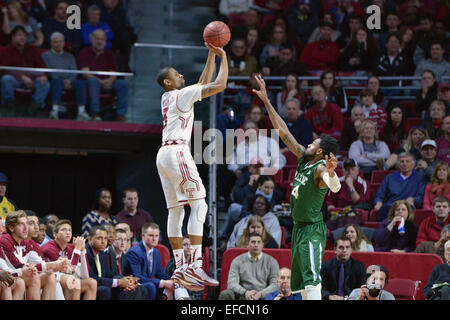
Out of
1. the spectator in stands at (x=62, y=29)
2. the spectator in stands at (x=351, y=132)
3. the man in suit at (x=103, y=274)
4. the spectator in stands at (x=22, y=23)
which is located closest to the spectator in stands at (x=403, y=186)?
the spectator in stands at (x=351, y=132)

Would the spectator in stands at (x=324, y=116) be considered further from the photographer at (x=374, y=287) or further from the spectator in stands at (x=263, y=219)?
the photographer at (x=374, y=287)

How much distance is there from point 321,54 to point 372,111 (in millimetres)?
1939

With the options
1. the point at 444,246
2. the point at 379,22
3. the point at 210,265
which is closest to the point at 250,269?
the point at 210,265

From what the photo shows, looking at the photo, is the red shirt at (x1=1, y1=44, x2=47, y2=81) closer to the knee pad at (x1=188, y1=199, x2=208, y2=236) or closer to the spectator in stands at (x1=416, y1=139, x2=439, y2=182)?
the spectator in stands at (x1=416, y1=139, x2=439, y2=182)

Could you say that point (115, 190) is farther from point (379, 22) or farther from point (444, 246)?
point (444, 246)

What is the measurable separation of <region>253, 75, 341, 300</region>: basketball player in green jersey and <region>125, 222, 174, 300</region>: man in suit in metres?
2.58

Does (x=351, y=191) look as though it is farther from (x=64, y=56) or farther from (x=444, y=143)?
(x=64, y=56)

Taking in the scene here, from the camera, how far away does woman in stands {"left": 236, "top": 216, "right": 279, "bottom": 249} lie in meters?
11.8

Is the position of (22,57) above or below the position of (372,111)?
above

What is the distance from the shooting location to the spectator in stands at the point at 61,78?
14.2 m

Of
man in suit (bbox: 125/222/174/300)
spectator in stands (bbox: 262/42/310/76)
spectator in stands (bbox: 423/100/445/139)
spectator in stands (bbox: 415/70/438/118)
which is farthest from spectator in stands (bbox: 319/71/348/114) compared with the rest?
man in suit (bbox: 125/222/174/300)

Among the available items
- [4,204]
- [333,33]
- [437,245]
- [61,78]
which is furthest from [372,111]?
[4,204]

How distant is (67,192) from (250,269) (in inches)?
256

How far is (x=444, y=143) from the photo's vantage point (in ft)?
45.7
